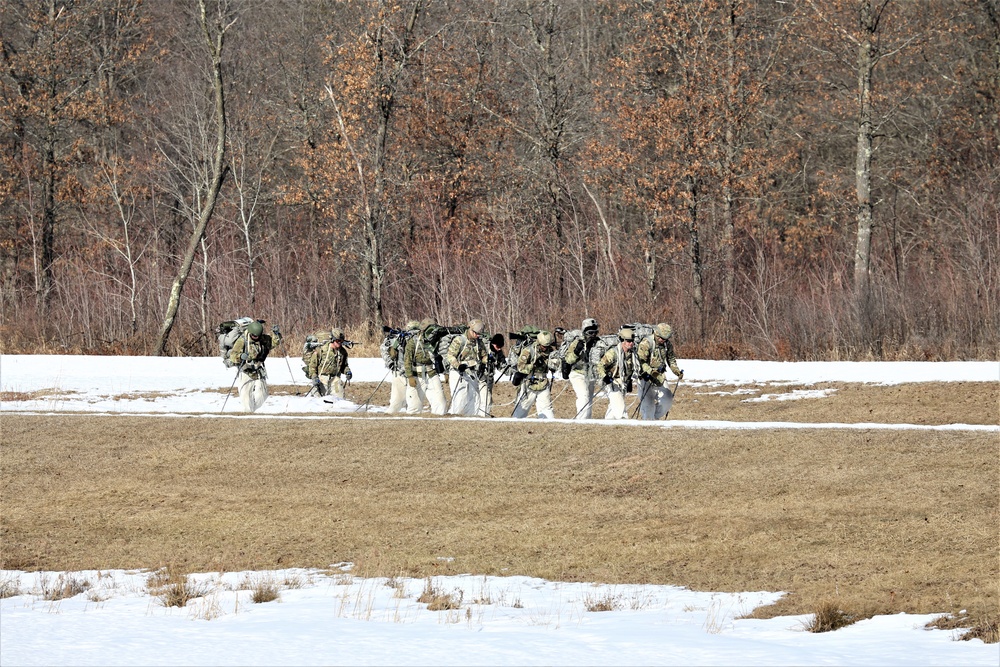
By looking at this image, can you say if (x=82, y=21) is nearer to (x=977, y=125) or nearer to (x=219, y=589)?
(x=977, y=125)

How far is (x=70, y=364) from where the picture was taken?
99.3 ft

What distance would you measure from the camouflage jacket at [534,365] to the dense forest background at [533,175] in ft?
29.3

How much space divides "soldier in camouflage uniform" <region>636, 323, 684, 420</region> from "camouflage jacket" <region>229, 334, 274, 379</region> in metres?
6.72

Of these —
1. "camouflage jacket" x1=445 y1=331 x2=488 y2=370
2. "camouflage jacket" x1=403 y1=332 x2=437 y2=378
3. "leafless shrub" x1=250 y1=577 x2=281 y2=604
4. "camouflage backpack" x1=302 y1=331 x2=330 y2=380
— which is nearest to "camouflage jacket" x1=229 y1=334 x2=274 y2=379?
"camouflage backpack" x1=302 y1=331 x2=330 y2=380

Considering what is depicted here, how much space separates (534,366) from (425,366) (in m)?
1.95

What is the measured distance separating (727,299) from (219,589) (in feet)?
76.7

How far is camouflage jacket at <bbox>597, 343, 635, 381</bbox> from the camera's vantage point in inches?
861

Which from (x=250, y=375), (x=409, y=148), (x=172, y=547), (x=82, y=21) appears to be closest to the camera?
(x=172, y=547)

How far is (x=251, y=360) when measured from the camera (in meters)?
24.7

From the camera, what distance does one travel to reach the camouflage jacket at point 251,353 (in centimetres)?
2461

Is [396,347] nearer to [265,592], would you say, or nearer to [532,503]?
[532,503]

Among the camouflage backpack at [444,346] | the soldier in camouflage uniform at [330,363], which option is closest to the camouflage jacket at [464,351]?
the camouflage backpack at [444,346]

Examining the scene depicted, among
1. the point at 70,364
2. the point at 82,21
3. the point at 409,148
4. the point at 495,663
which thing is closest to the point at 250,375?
the point at 70,364

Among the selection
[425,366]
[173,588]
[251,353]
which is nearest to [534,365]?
[425,366]
